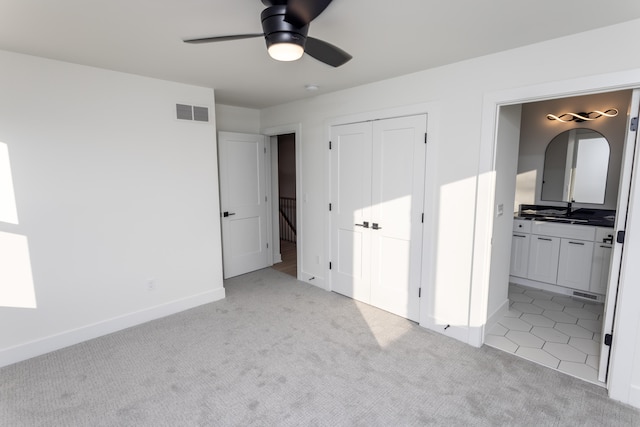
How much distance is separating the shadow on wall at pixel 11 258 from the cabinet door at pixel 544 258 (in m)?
5.37

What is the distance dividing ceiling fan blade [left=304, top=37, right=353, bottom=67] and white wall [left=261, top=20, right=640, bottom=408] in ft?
4.44

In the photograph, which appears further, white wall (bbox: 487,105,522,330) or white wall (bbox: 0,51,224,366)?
white wall (bbox: 487,105,522,330)

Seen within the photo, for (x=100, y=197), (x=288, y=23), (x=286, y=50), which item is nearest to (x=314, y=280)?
(x=100, y=197)

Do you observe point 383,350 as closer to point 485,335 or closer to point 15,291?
point 485,335

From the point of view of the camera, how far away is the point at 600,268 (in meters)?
3.70

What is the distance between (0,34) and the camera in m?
2.22

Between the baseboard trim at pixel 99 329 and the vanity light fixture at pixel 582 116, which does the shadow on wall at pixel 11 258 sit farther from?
the vanity light fixture at pixel 582 116

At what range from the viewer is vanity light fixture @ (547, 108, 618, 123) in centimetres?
388

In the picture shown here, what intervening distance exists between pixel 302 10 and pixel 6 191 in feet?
9.05

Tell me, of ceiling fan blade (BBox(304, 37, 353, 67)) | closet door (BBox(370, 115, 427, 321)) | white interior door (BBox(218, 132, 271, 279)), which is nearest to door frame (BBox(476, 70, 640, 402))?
closet door (BBox(370, 115, 427, 321))

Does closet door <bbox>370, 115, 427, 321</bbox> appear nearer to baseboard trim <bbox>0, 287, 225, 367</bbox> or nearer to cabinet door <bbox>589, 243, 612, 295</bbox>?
baseboard trim <bbox>0, 287, 225, 367</bbox>

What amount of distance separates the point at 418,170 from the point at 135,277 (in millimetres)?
3067

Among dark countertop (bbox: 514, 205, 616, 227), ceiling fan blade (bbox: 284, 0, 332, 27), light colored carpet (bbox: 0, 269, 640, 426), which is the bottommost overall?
light colored carpet (bbox: 0, 269, 640, 426)

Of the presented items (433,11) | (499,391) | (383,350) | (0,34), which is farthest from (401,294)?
(0,34)
